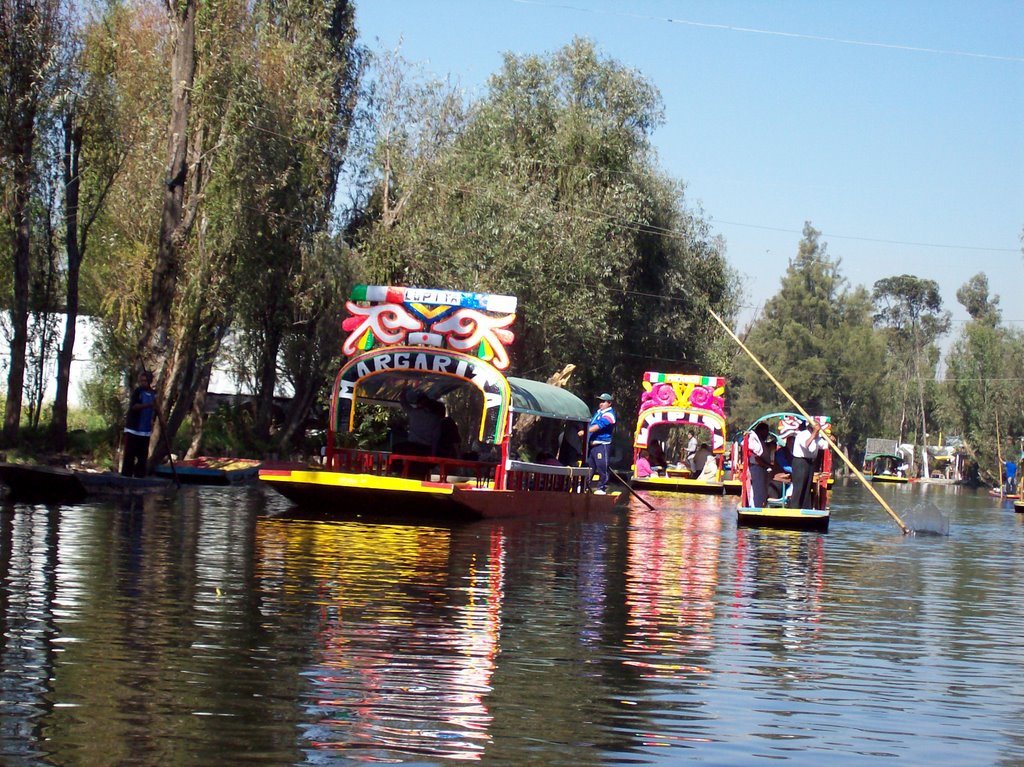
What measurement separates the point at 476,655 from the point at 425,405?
13.5 metres

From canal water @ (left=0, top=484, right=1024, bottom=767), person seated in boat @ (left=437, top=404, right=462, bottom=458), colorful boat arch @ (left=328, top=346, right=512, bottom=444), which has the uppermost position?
colorful boat arch @ (left=328, top=346, right=512, bottom=444)

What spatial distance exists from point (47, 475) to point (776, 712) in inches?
586

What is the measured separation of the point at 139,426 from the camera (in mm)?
23109

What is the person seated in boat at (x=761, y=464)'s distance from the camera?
2297 cm

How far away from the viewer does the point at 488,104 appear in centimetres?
4350

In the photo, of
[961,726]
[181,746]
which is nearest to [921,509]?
[961,726]

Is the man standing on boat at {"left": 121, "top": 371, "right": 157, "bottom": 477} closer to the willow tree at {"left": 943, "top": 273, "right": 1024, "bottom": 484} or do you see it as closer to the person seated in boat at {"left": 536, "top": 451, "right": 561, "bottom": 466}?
the person seated in boat at {"left": 536, "top": 451, "right": 561, "bottom": 466}

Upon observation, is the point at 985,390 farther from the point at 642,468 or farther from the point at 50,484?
the point at 50,484

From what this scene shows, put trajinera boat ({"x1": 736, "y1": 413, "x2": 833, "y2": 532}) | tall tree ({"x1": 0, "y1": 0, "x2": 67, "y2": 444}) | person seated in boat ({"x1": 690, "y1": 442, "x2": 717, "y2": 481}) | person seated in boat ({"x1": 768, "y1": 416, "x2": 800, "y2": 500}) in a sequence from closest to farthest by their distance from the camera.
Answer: trajinera boat ({"x1": 736, "y1": 413, "x2": 833, "y2": 532}), person seated in boat ({"x1": 768, "y1": 416, "x2": 800, "y2": 500}), tall tree ({"x1": 0, "y1": 0, "x2": 67, "y2": 444}), person seated in boat ({"x1": 690, "y1": 442, "x2": 717, "y2": 481})

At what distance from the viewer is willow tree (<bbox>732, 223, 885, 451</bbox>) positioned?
96938 mm

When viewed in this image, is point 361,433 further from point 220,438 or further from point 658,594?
point 658,594

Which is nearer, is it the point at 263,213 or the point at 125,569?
the point at 125,569

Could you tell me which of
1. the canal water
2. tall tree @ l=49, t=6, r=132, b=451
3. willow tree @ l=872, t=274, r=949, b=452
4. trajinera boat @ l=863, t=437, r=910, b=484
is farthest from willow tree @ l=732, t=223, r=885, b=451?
the canal water

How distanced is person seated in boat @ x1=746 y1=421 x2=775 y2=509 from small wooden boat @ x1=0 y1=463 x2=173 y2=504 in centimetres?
1026
